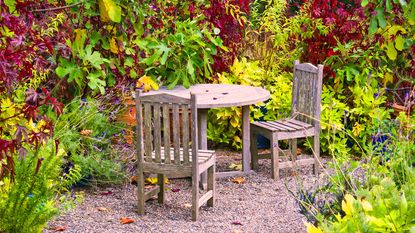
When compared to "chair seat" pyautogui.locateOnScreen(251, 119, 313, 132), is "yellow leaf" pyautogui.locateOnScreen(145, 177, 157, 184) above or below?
below

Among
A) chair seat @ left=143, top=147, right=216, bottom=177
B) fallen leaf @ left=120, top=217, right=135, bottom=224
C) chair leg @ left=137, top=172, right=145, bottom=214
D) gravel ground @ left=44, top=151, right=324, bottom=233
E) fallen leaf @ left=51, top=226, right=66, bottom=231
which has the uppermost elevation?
chair seat @ left=143, top=147, right=216, bottom=177

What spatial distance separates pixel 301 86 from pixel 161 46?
1.39 meters

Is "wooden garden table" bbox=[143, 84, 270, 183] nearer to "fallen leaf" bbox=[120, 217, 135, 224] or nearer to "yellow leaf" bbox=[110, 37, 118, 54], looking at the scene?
"yellow leaf" bbox=[110, 37, 118, 54]

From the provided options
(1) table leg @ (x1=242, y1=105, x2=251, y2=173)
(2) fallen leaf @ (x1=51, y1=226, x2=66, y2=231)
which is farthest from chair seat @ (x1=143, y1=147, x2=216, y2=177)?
(1) table leg @ (x1=242, y1=105, x2=251, y2=173)

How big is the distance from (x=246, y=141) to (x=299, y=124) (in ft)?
1.69

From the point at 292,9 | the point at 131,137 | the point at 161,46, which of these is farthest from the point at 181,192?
the point at 292,9

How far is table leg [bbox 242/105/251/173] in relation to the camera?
6.58 metres

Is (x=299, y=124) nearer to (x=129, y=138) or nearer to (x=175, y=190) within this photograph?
(x=175, y=190)

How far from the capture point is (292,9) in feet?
34.1

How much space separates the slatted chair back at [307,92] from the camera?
259 inches

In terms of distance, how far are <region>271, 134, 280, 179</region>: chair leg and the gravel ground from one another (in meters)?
0.07

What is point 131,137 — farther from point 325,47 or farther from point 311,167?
point 325,47

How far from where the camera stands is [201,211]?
5.67m

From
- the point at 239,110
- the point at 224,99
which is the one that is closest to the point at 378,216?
the point at 224,99
